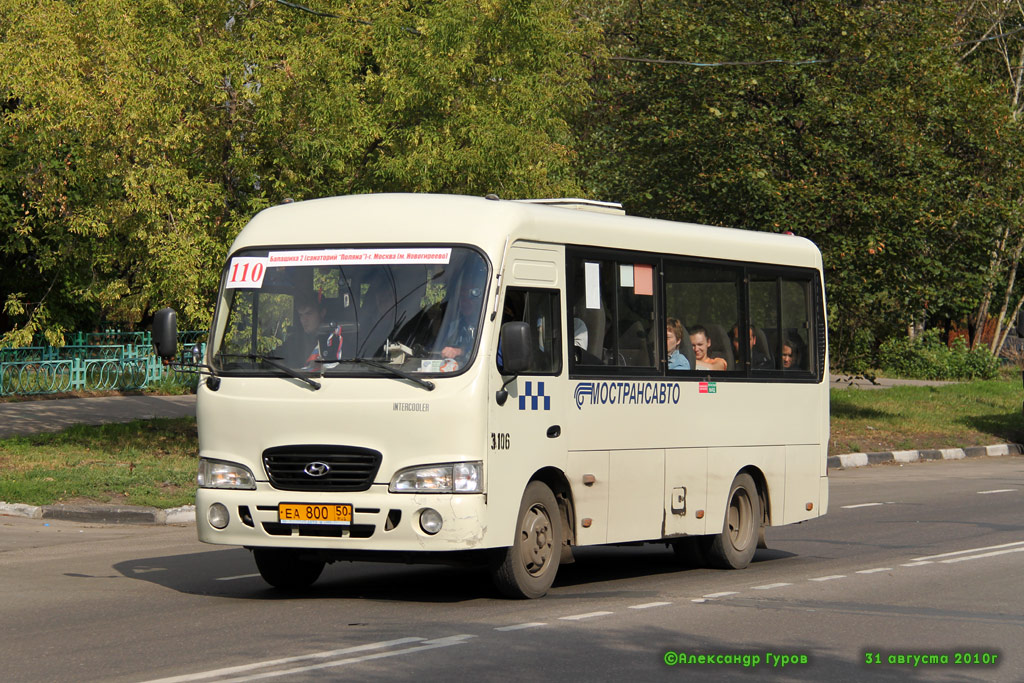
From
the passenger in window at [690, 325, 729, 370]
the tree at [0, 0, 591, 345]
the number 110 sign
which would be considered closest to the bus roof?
the number 110 sign

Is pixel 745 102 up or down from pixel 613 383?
up

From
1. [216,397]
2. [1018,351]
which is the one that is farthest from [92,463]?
[1018,351]

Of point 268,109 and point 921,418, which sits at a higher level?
point 268,109

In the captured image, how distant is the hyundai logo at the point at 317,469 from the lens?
9555 millimetres

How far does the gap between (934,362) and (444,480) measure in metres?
39.9

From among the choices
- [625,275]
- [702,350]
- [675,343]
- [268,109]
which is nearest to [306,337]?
[625,275]

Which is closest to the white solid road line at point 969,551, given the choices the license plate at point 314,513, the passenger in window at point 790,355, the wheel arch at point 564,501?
the passenger in window at point 790,355

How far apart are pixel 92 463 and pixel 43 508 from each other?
2774mm

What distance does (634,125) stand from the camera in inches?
1087

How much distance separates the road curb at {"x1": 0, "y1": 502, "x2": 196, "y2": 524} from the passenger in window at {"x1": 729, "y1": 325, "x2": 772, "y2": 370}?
20.8 feet

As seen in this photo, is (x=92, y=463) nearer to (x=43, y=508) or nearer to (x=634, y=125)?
(x=43, y=508)

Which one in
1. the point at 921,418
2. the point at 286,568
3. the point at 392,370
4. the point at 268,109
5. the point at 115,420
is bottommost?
the point at 286,568

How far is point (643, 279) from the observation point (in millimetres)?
11469

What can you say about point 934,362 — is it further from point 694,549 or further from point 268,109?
point 694,549
